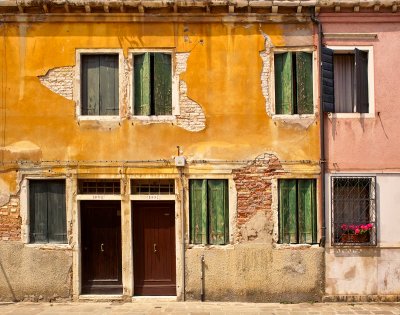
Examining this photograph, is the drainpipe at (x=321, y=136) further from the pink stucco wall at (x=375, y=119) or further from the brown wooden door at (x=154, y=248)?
the brown wooden door at (x=154, y=248)

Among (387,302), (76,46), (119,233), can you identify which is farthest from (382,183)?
(76,46)

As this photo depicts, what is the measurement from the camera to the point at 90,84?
11.3 meters

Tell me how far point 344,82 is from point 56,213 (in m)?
7.22

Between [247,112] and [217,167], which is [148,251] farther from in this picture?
[247,112]

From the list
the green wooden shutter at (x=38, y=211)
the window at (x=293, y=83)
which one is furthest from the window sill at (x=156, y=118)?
the green wooden shutter at (x=38, y=211)

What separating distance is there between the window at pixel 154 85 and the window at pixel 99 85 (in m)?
0.50

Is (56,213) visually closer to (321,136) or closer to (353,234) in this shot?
(321,136)

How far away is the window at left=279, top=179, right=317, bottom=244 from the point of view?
36.6 feet

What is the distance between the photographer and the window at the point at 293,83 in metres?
11.2

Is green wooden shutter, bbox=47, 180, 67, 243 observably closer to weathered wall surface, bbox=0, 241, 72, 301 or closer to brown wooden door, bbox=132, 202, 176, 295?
weathered wall surface, bbox=0, 241, 72, 301

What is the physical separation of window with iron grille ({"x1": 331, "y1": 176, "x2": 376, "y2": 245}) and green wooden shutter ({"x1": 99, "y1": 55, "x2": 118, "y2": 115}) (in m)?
5.22

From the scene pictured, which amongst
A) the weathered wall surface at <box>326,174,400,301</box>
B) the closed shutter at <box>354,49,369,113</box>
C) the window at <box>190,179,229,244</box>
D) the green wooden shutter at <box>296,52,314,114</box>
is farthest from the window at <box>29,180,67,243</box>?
the closed shutter at <box>354,49,369,113</box>

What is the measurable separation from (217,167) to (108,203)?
2.62 meters

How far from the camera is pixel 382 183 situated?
1115 centimetres
